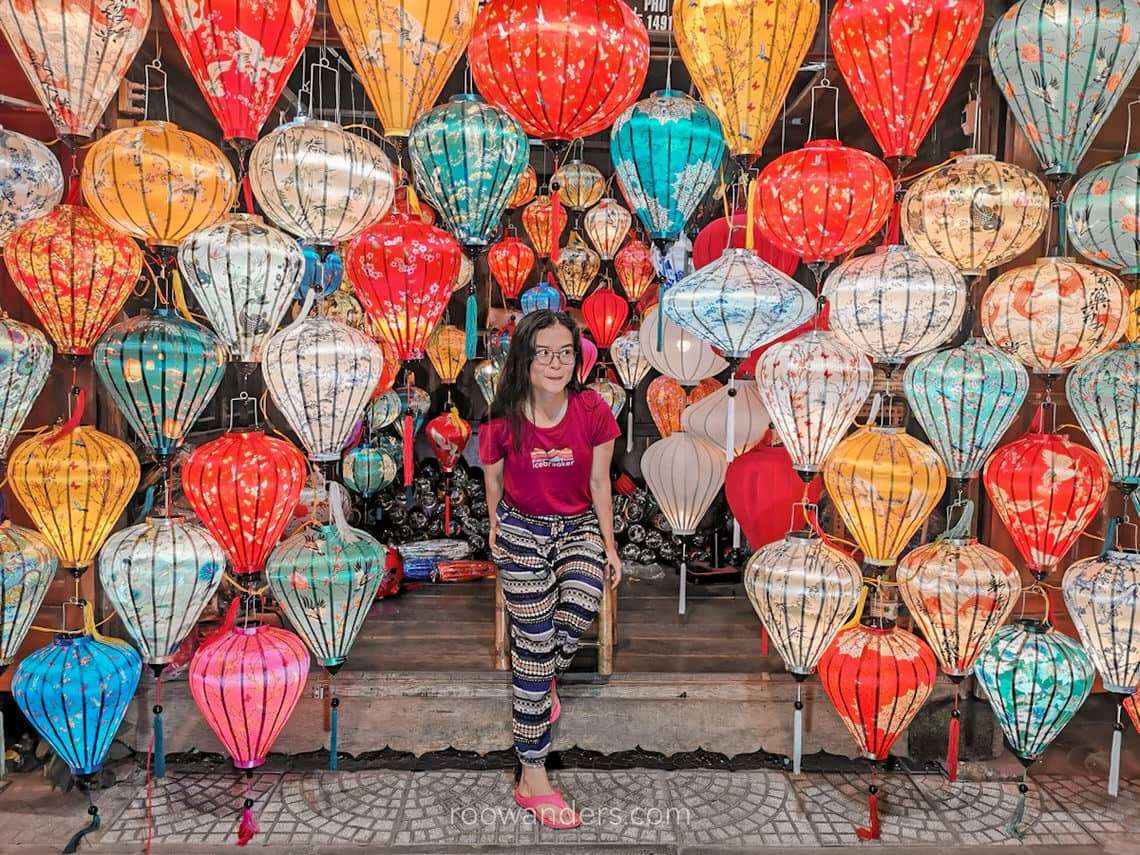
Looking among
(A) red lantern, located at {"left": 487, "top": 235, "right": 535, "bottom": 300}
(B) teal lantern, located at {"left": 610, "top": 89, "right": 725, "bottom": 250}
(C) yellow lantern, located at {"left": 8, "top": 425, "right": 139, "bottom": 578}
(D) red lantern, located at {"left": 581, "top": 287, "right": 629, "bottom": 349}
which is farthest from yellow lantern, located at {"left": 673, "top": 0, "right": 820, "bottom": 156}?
(D) red lantern, located at {"left": 581, "top": 287, "right": 629, "bottom": 349}

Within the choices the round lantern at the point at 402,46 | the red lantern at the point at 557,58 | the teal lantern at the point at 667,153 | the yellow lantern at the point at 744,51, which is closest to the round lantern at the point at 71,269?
the round lantern at the point at 402,46

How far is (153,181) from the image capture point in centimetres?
176

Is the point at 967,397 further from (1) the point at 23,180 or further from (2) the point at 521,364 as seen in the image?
(1) the point at 23,180

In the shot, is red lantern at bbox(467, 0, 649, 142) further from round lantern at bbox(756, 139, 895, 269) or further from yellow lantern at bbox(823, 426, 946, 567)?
yellow lantern at bbox(823, 426, 946, 567)

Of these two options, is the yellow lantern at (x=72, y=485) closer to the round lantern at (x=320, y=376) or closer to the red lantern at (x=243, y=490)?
the red lantern at (x=243, y=490)

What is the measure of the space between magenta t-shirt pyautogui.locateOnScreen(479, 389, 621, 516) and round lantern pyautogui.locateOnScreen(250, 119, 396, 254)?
91 cm

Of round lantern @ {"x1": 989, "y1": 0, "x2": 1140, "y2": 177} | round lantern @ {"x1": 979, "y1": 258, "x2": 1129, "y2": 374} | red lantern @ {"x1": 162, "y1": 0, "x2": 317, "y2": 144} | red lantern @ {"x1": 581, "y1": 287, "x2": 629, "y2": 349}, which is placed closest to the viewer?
red lantern @ {"x1": 162, "y1": 0, "x2": 317, "y2": 144}

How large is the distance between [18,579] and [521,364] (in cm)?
148

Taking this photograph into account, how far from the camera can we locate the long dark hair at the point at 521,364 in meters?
2.42

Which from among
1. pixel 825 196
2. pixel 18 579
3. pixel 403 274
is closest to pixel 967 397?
pixel 825 196

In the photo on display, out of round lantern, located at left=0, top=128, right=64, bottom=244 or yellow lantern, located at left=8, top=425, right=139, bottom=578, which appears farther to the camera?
yellow lantern, located at left=8, top=425, right=139, bottom=578

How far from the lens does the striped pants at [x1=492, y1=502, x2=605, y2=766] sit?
2.47 meters

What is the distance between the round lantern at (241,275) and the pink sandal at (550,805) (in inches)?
67.2

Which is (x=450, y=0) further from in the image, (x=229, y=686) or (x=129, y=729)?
(x=129, y=729)
